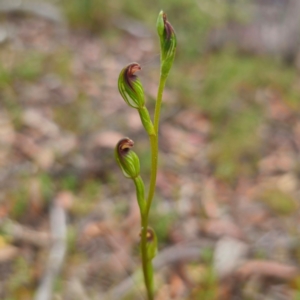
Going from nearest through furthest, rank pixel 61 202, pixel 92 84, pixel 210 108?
pixel 61 202, pixel 210 108, pixel 92 84

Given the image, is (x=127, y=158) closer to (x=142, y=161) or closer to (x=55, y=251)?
(x=55, y=251)

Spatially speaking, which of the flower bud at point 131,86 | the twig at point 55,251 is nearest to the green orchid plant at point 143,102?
the flower bud at point 131,86

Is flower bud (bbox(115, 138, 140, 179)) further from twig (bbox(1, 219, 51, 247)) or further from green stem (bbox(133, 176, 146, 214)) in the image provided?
twig (bbox(1, 219, 51, 247))

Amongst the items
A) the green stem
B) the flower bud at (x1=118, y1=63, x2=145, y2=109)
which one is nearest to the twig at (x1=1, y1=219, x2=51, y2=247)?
the green stem

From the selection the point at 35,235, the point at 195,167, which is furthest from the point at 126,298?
the point at 195,167

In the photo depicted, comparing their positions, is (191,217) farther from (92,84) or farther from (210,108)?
(92,84)

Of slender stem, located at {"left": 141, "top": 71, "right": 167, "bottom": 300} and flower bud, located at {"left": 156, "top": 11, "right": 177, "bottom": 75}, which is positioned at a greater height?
flower bud, located at {"left": 156, "top": 11, "right": 177, "bottom": 75}
